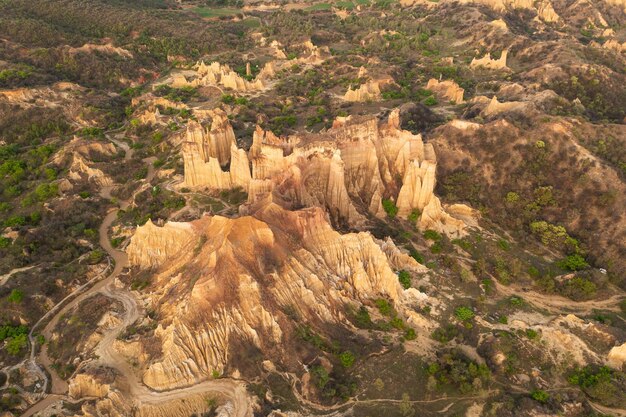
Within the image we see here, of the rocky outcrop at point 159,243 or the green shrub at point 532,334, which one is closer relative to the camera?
the green shrub at point 532,334

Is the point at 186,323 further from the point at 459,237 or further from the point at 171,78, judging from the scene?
the point at 171,78

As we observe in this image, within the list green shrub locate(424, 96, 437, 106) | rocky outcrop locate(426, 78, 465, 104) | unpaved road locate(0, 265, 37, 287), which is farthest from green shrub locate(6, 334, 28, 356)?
rocky outcrop locate(426, 78, 465, 104)

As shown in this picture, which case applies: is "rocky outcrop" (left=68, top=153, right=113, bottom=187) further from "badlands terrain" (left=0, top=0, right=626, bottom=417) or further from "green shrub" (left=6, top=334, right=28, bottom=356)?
"green shrub" (left=6, top=334, right=28, bottom=356)

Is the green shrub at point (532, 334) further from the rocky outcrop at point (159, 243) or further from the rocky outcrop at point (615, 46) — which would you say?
the rocky outcrop at point (615, 46)

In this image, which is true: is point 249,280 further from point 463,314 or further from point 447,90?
point 447,90

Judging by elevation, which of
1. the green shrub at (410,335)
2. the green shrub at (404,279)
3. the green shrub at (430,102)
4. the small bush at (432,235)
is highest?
the green shrub at (430,102)

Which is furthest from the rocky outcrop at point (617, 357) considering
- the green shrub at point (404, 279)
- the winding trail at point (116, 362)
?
the winding trail at point (116, 362)

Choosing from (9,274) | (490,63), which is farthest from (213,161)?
(490,63)

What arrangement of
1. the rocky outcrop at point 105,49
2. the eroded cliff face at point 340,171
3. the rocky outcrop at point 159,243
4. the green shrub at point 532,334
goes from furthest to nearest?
the rocky outcrop at point 105,49 → the eroded cliff face at point 340,171 → the rocky outcrop at point 159,243 → the green shrub at point 532,334
